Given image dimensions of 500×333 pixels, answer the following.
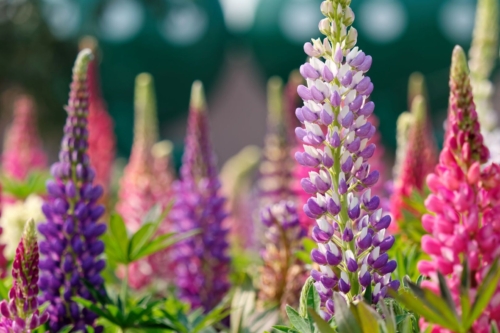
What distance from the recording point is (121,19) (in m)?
10.7

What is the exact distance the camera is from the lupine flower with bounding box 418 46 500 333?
1.35m

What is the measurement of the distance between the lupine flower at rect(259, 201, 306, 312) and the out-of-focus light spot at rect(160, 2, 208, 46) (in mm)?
8553

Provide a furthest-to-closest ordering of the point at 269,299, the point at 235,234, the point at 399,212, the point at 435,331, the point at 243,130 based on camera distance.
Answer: the point at 243,130 < the point at 235,234 < the point at 399,212 < the point at 269,299 < the point at 435,331

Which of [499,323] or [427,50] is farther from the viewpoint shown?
[427,50]

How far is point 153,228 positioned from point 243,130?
584 inches

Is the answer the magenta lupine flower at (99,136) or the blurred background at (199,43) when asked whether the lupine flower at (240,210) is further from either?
the blurred background at (199,43)

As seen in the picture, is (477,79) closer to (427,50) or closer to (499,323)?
(499,323)

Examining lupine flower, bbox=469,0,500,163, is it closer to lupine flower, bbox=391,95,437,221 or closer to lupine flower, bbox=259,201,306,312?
lupine flower, bbox=391,95,437,221

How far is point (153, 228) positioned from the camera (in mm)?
2225

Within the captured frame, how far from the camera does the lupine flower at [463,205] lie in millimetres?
1350

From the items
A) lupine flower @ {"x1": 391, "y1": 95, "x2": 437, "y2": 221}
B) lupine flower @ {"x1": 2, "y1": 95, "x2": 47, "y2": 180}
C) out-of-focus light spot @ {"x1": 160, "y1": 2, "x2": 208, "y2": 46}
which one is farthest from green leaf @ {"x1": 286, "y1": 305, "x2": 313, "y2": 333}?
out-of-focus light spot @ {"x1": 160, "y1": 2, "x2": 208, "y2": 46}

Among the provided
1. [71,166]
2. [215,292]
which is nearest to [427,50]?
[215,292]

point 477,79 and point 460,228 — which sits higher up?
point 477,79

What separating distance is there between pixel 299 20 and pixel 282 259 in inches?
309
